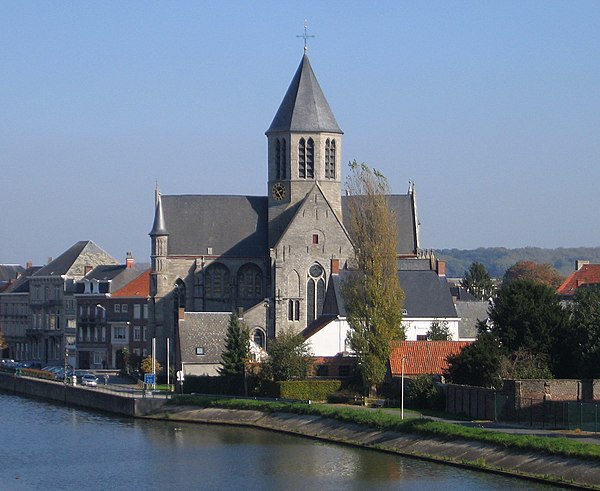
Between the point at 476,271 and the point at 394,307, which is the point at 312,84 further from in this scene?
the point at 476,271

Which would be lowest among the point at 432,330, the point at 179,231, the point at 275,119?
the point at 432,330

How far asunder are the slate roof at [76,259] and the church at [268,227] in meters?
21.6

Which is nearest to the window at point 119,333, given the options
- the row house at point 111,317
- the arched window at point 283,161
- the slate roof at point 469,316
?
the row house at point 111,317

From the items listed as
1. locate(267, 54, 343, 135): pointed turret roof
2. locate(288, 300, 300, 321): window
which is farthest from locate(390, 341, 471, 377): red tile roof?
locate(267, 54, 343, 135): pointed turret roof

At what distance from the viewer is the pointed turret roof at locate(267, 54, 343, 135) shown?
341 feet

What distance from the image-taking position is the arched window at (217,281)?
104938mm

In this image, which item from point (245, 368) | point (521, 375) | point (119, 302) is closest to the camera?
point (521, 375)

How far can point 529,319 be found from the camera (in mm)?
71250

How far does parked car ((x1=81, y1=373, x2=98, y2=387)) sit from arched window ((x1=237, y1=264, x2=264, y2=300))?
47.2 ft

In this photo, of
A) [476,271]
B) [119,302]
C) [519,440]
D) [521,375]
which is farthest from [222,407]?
[476,271]

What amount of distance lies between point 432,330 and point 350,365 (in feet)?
28.1

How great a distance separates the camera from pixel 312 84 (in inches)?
4114

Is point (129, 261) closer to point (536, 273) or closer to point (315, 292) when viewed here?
point (315, 292)

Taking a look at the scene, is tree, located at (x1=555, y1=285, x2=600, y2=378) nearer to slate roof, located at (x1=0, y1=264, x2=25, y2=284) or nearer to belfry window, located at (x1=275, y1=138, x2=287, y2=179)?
belfry window, located at (x1=275, y1=138, x2=287, y2=179)
